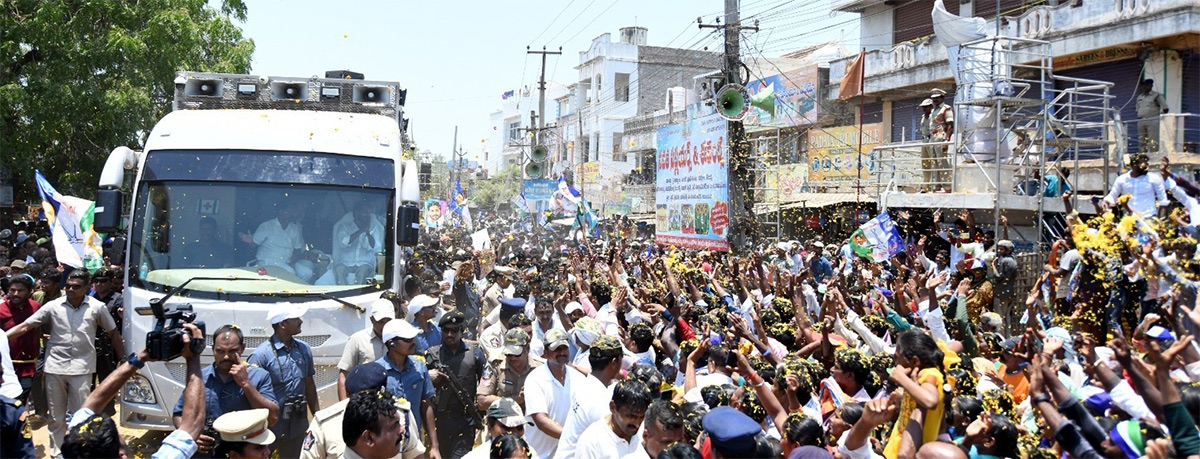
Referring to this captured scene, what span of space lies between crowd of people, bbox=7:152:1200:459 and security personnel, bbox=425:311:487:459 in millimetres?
17

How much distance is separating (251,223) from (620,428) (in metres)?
4.41

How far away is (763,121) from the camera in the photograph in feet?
97.9

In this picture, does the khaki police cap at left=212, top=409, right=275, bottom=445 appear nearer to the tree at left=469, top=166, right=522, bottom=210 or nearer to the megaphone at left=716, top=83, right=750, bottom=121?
the megaphone at left=716, top=83, right=750, bottom=121

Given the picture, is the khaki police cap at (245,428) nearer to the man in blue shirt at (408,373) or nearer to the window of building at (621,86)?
the man in blue shirt at (408,373)

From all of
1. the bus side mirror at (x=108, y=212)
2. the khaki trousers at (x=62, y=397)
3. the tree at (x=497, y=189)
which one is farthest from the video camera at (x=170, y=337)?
the tree at (x=497, y=189)

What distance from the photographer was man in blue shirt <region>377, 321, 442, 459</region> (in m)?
5.61

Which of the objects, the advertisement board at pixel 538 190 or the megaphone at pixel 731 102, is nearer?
the megaphone at pixel 731 102

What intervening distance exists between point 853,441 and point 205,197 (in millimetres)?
5478

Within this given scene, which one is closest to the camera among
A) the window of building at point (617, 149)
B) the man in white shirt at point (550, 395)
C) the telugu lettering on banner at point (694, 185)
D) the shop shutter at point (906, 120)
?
the man in white shirt at point (550, 395)

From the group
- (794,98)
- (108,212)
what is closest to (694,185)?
(108,212)

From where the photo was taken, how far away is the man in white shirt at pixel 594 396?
15.4 ft

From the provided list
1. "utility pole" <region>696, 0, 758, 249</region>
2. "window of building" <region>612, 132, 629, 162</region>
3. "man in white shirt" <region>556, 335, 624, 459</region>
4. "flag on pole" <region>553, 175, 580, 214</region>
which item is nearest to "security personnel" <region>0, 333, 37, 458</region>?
"man in white shirt" <region>556, 335, 624, 459</region>

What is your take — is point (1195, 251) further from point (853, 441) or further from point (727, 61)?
point (727, 61)

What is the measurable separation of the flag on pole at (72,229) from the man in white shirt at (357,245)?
13.5 feet
